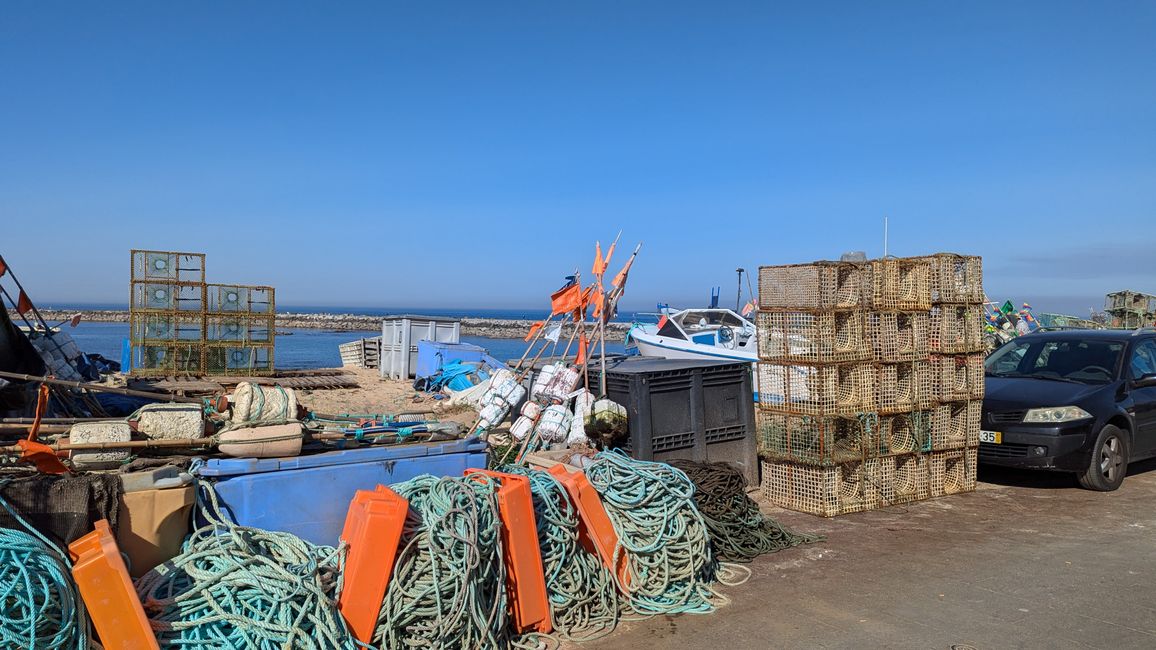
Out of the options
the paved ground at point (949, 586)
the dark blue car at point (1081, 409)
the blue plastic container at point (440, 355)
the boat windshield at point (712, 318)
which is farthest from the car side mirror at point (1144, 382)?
the boat windshield at point (712, 318)

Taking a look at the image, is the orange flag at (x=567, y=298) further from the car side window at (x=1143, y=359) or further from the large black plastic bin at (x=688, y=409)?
the car side window at (x=1143, y=359)

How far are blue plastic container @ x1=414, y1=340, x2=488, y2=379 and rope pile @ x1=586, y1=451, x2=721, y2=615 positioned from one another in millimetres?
12777

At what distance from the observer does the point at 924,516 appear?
764 cm

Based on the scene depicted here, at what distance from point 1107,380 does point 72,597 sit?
9972mm

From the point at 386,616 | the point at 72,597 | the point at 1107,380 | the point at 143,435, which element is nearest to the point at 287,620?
the point at 386,616

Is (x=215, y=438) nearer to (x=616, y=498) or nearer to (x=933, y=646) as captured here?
(x=616, y=498)

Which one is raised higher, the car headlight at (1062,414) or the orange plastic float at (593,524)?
the car headlight at (1062,414)

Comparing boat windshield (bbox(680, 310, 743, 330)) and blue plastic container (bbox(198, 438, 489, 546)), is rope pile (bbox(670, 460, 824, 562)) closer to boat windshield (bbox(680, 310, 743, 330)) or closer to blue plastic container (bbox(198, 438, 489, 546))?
blue plastic container (bbox(198, 438, 489, 546))

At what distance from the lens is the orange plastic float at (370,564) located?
13.6 feet

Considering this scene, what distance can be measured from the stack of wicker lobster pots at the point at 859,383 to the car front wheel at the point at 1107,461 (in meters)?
1.38

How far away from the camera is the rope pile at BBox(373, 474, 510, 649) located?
4.23 m

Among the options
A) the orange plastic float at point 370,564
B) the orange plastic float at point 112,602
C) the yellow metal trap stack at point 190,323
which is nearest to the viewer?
the orange plastic float at point 112,602

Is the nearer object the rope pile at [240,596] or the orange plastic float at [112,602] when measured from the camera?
the orange plastic float at [112,602]

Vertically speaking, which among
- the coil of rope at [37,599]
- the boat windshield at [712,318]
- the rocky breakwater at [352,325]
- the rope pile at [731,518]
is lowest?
the rocky breakwater at [352,325]
